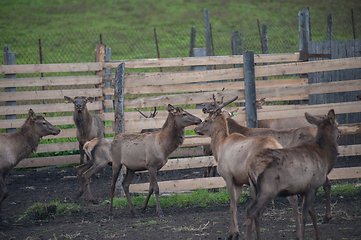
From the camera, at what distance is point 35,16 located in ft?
109

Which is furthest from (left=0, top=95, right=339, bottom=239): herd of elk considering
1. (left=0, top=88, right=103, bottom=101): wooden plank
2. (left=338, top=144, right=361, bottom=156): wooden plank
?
(left=338, top=144, right=361, bottom=156): wooden plank

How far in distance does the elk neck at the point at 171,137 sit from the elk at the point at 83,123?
338 centimetres

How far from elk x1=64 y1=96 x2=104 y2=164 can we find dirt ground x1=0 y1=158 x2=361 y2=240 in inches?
71.4

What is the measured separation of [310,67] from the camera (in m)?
8.46

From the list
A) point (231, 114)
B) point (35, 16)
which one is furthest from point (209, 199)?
point (35, 16)

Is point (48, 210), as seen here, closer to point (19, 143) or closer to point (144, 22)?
point (19, 143)

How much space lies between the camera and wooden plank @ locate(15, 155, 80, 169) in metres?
10.9

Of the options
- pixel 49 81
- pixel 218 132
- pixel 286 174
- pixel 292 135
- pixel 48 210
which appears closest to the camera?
pixel 286 174

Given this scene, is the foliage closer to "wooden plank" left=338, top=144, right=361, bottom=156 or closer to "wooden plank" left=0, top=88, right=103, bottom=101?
"wooden plank" left=0, top=88, right=103, bottom=101

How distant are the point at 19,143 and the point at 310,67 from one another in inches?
267

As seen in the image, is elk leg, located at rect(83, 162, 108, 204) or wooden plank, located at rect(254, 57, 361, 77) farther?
elk leg, located at rect(83, 162, 108, 204)

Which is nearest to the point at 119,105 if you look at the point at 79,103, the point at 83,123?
the point at 79,103

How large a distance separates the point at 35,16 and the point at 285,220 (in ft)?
107

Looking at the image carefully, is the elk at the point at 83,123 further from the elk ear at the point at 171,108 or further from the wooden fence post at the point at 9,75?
the elk ear at the point at 171,108
